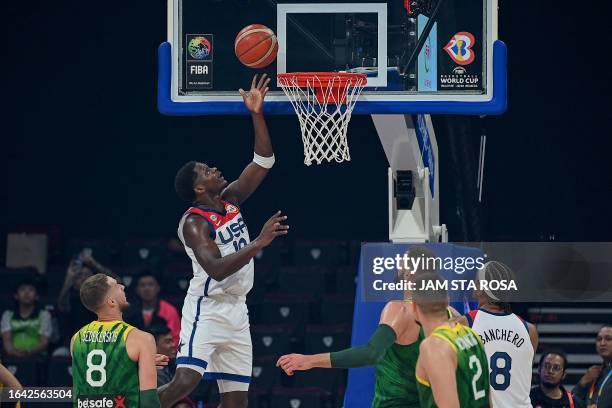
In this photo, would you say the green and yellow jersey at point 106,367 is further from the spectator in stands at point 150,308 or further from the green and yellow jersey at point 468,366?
the spectator in stands at point 150,308

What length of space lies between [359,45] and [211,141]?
709 cm

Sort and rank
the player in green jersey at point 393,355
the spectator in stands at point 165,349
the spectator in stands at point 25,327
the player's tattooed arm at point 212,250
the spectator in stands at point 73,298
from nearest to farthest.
Result: the player in green jersey at point 393,355
the player's tattooed arm at point 212,250
the spectator in stands at point 165,349
the spectator in stands at point 73,298
the spectator in stands at point 25,327

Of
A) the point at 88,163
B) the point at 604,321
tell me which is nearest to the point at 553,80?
the point at 604,321

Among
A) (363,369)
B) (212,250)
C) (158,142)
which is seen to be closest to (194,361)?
(212,250)

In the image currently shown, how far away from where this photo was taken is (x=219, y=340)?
24.3 ft

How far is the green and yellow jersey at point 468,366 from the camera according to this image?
539 centimetres

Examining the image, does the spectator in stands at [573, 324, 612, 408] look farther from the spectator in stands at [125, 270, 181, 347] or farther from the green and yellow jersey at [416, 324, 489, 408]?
the green and yellow jersey at [416, 324, 489, 408]

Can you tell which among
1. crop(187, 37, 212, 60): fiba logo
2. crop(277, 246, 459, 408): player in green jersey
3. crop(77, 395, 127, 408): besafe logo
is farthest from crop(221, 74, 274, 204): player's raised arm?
crop(77, 395, 127, 408): besafe logo

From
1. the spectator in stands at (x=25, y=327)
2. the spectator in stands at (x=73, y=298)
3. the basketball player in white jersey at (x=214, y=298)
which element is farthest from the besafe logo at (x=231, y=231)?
the spectator in stands at (x=25, y=327)

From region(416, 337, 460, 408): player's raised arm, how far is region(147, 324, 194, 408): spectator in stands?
3643 millimetres

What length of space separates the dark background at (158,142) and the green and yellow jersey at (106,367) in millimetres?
8291

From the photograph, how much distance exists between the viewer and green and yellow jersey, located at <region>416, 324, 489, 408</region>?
5.39m

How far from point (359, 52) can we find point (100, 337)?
254cm

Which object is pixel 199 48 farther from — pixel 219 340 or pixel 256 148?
pixel 219 340
